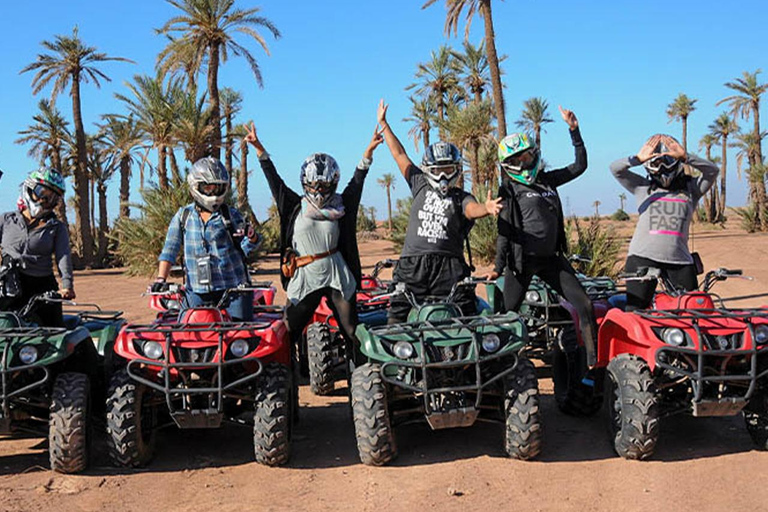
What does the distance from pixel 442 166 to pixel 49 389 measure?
10.8ft

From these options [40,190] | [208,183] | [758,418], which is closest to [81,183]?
[40,190]

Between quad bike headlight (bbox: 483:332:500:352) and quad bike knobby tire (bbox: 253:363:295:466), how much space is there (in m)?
1.36

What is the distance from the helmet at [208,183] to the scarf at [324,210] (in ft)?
2.11

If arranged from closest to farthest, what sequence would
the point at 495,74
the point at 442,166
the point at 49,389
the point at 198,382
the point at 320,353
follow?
1. the point at 198,382
2. the point at 49,389
3. the point at 442,166
4. the point at 320,353
5. the point at 495,74

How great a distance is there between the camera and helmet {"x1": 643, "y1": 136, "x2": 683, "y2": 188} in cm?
602

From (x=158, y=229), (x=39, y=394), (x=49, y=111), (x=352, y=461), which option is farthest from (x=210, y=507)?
(x=49, y=111)

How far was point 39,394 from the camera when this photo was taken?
5.26 m

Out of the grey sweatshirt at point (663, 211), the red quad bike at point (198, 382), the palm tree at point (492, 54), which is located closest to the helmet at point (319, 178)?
the red quad bike at point (198, 382)

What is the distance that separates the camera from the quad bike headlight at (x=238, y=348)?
5113 millimetres

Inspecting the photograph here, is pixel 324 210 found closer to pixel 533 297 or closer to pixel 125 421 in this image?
pixel 125 421

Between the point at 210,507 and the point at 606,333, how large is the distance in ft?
9.59

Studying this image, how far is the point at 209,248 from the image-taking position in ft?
19.2

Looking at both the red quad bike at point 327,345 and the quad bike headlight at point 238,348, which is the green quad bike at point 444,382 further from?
the red quad bike at point 327,345

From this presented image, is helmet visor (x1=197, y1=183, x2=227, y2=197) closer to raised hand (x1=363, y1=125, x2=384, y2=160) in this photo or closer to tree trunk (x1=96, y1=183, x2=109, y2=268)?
raised hand (x1=363, y1=125, x2=384, y2=160)
